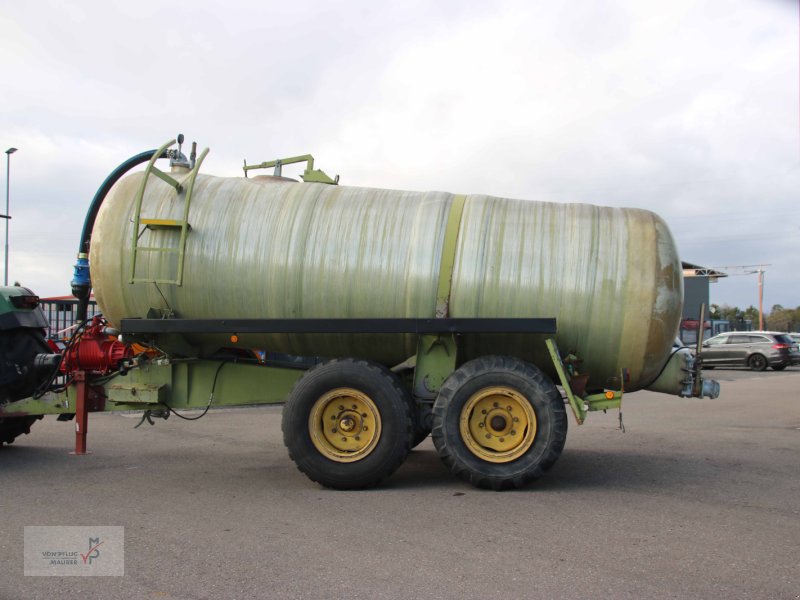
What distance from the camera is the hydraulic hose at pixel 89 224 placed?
25.8 ft

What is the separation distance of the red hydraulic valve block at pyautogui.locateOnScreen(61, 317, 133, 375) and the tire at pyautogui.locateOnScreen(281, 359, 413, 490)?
217 cm

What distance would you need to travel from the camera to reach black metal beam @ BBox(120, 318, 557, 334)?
674cm

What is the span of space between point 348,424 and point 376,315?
1.05 meters

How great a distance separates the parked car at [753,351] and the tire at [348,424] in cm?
2235

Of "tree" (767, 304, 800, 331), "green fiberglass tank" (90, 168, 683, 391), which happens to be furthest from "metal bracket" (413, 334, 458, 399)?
"tree" (767, 304, 800, 331)

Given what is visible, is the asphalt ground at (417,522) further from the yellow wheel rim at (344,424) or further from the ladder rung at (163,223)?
the ladder rung at (163,223)

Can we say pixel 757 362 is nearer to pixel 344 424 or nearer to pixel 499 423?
pixel 499 423

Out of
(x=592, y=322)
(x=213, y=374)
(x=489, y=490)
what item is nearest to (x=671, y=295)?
(x=592, y=322)

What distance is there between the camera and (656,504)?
6.21 metres

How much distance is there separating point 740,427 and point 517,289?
6188 mm

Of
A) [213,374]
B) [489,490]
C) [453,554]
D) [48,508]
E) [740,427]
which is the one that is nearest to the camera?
[453,554]

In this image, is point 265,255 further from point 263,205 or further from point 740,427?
point 740,427

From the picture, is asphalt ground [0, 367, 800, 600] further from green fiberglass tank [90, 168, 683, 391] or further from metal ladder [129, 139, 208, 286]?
metal ladder [129, 139, 208, 286]

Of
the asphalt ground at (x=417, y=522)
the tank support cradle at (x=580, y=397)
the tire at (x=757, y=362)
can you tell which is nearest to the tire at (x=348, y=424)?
the asphalt ground at (x=417, y=522)
